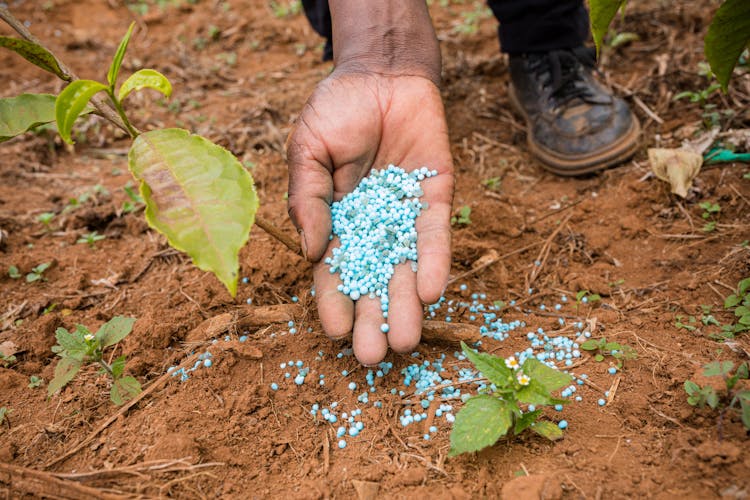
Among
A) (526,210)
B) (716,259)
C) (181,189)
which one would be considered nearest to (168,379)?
(181,189)

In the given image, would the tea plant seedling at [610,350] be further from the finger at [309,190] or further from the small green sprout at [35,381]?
the small green sprout at [35,381]

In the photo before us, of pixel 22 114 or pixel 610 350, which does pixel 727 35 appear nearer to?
pixel 610 350

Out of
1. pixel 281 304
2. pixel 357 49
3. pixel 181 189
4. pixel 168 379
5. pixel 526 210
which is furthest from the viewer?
pixel 526 210

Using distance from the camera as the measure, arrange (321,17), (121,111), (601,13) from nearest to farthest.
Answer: (121,111) < (601,13) < (321,17)

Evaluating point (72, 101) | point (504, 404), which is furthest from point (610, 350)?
point (72, 101)

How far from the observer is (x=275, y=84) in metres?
4.23

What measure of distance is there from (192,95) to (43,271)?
6.65 ft

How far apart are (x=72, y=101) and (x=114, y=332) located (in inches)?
30.8

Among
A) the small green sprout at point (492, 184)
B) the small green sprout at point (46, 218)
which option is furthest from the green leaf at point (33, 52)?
the small green sprout at point (492, 184)

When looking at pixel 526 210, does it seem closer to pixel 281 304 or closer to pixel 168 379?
pixel 281 304

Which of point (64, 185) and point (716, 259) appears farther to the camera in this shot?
point (64, 185)

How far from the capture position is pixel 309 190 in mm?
2111

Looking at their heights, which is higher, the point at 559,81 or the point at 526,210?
the point at 559,81

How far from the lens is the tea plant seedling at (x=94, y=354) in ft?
5.78
